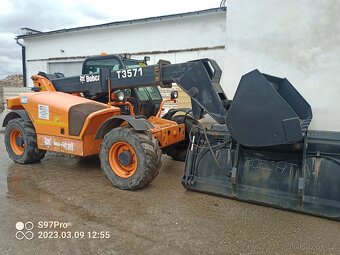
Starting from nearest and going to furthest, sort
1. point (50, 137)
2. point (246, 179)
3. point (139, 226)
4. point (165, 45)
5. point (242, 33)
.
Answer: point (139, 226) < point (246, 179) < point (50, 137) < point (242, 33) < point (165, 45)

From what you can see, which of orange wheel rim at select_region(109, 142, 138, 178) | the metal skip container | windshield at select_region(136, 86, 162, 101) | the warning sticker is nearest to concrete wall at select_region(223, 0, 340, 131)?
windshield at select_region(136, 86, 162, 101)

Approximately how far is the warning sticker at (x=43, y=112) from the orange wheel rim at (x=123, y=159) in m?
1.39

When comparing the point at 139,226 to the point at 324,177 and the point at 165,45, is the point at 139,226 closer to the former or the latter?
the point at 324,177

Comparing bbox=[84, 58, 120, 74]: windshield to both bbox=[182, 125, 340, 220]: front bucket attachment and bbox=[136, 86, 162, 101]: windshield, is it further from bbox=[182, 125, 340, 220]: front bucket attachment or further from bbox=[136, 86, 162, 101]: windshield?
bbox=[182, 125, 340, 220]: front bucket attachment

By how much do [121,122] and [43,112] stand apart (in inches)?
54.2

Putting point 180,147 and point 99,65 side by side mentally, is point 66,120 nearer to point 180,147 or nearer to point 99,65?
point 99,65

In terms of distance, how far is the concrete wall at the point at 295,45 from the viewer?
7.00m

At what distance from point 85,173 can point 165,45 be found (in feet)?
23.5

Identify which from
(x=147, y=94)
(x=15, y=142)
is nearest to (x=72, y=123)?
(x=147, y=94)

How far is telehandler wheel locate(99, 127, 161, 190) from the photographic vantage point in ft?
13.2

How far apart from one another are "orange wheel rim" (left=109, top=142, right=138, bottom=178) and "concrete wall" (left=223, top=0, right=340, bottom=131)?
4.83 m

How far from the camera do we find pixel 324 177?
336 cm

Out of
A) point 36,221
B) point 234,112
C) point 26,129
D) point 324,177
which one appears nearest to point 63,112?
point 26,129

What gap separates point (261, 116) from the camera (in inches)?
131
